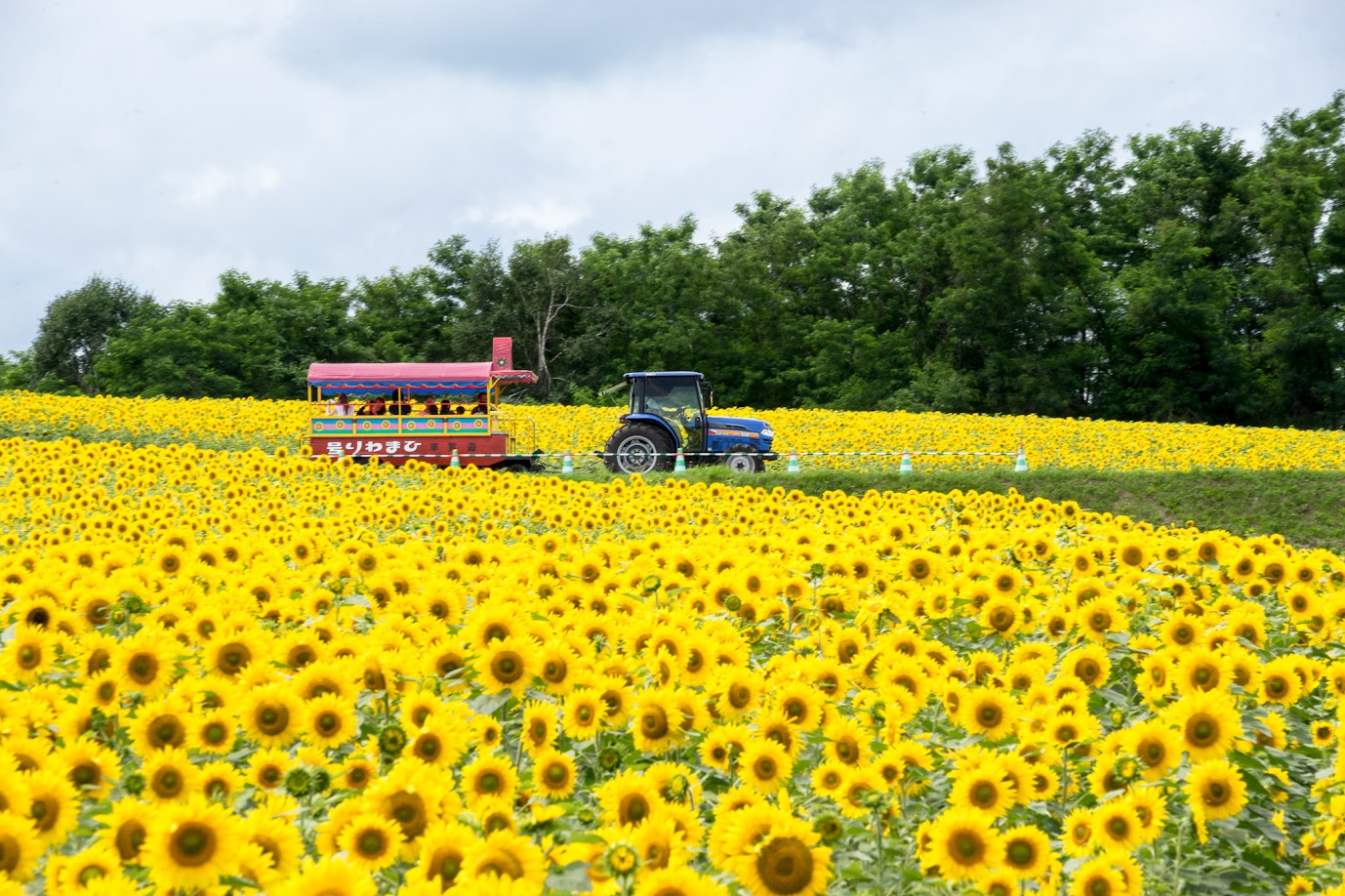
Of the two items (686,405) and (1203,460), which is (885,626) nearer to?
(686,405)

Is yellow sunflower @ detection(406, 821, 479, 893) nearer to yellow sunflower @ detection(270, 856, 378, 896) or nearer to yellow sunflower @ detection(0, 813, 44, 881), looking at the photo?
yellow sunflower @ detection(270, 856, 378, 896)

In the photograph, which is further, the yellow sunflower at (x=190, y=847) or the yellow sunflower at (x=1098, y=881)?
the yellow sunflower at (x=1098, y=881)

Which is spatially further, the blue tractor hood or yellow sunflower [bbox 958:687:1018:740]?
the blue tractor hood

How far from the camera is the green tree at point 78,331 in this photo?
2087 inches

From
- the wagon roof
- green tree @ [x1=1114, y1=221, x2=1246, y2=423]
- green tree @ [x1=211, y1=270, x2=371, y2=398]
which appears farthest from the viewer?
green tree @ [x1=211, y1=270, x2=371, y2=398]

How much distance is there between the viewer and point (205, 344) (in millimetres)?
45562

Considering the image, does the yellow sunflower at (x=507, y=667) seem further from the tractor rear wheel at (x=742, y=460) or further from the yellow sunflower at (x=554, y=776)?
the tractor rear wheel at (x=742, y=460)

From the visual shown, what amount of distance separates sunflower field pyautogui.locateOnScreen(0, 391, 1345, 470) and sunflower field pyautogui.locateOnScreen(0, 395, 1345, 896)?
1761 cm

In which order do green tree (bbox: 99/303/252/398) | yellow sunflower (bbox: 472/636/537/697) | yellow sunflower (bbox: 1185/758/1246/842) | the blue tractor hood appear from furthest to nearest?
green tree (bbox: 99/303/252/398), the blue tractor hood, yellow sunflower (bbox: 472/636/537/697), yellow sunflower (bbox: 1185/758/1246/842)

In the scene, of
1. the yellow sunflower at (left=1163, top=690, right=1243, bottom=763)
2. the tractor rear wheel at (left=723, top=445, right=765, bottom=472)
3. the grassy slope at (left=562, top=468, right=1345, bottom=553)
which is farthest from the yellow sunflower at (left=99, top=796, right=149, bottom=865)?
the tractor rear wheel at (left=723, top=445, right=765, bottom=472)

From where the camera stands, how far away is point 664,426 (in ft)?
65.9

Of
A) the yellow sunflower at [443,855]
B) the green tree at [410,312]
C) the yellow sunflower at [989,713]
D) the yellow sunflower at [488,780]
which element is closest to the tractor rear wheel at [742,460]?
the yellow sunflower at [989,713]

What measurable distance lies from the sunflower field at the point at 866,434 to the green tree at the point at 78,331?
23.0 metres

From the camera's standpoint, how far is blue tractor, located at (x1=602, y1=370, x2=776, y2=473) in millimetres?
19781
